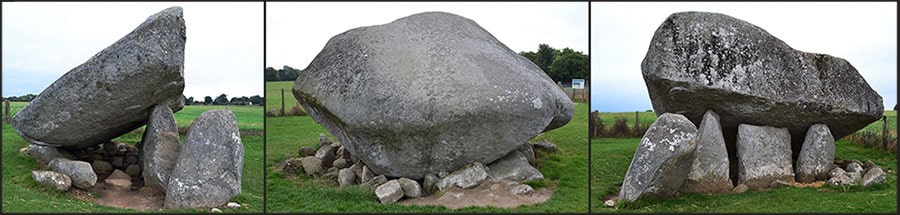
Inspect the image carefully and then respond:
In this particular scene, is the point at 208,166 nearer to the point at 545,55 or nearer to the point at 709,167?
the point at 709,167

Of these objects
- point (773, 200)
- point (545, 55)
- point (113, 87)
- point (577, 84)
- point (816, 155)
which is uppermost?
point (545, 55)

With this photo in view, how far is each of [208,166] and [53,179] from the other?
251 cm

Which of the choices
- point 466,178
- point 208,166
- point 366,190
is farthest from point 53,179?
point 466,178

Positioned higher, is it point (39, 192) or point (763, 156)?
point (763, 156)

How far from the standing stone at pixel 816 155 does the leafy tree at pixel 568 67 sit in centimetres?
753

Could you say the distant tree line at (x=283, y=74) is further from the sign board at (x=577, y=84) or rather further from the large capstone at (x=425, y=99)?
the sign board at (x=577, y=84)

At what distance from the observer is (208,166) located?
9.73 metres

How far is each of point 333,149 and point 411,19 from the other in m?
3.32

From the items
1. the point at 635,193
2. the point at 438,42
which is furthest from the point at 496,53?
the point at 635,193

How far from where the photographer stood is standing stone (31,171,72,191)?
1002 centimetres

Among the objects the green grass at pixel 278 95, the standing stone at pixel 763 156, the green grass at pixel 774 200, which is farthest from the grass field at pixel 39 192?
the standing stone at pixel 763 156

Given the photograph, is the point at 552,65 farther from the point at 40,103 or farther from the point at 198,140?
the point at 40,103

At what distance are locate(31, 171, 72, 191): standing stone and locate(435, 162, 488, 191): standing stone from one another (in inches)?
224

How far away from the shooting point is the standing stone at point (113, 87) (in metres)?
10.3
